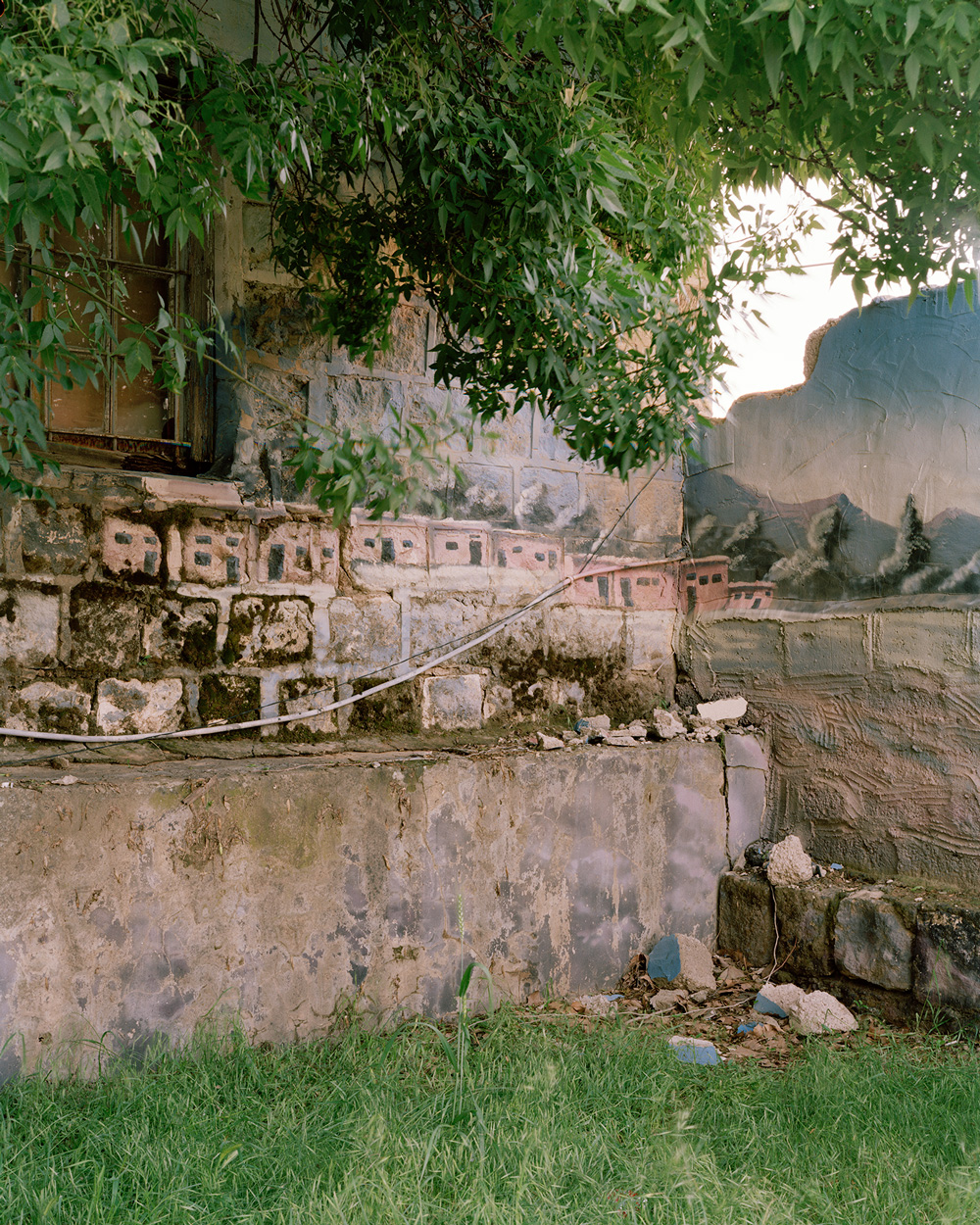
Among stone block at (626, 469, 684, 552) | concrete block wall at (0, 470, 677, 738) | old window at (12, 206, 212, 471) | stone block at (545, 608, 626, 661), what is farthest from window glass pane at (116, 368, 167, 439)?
stone block at (626, 469, 684, 552)

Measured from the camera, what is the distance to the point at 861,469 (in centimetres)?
329

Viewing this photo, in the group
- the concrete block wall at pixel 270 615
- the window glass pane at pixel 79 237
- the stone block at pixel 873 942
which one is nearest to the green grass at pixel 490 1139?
the stone block at pixel 873 942

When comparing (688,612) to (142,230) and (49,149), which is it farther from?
(49,149)

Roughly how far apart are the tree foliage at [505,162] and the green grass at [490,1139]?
1.28 meters

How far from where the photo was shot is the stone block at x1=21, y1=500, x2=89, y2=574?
8.25 ft

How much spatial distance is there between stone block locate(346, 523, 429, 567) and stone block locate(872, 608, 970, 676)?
1.59 m

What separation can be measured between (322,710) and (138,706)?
55 centimetres

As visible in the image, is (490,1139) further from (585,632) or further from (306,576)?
(585,632)

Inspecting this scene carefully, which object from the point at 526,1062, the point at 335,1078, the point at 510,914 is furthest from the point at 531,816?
the point at 335,1078

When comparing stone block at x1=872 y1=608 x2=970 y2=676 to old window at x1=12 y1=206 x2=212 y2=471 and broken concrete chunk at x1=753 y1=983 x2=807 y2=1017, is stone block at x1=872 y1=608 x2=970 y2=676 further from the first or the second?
old window at x1=12 y1=206 x2=212 y2=471

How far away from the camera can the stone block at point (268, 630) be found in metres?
2.83

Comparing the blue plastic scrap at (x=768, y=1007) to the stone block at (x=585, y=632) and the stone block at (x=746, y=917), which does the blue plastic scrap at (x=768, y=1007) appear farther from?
the stone block at (x=585, y=632)

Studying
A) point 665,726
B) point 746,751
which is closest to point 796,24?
point 665,726

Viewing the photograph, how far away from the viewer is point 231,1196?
1605mm
